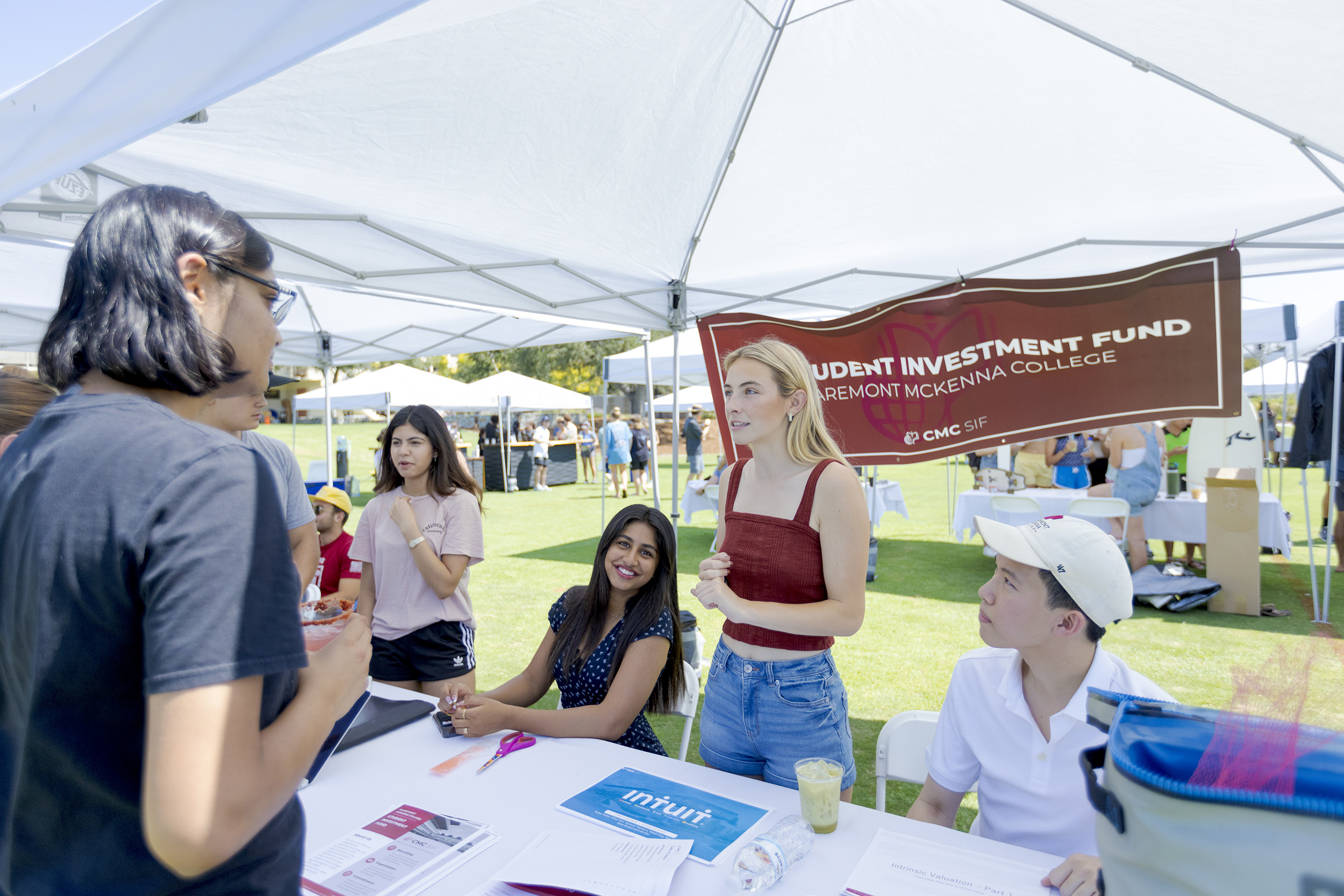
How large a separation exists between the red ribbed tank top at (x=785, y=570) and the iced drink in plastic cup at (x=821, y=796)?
500 millimetres

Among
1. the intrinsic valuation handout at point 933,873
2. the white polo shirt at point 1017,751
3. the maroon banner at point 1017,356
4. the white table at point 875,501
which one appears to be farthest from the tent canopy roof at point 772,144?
the white table at point 875,501

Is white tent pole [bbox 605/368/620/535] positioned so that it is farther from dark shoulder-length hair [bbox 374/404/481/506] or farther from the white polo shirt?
the white polo shirt

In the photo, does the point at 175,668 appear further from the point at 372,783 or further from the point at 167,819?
the point at 372,783

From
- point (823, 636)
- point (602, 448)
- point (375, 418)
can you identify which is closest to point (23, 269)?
point (823, 636)

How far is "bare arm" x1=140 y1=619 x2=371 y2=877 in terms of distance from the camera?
0.64 m

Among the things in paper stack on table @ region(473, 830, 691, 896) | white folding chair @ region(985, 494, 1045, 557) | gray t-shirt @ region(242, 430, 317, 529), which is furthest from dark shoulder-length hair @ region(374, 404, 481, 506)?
white folding chair @ region(985, 494, 1045, 557)

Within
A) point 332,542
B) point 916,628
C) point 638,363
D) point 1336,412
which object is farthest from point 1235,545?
point 332,542

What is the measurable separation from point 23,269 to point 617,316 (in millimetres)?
4190

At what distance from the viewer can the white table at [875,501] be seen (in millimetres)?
8156

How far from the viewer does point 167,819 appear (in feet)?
2.13

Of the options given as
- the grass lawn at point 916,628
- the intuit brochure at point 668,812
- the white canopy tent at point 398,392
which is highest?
the white canopy tent at point 398,392

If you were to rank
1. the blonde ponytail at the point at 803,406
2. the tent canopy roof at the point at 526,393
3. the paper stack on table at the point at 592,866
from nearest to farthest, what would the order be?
1. the paper stack on table at the point at 592,866
2. the blonde ponytail at the point at 803,406
3. the tent canopy roof at the point at 526,393

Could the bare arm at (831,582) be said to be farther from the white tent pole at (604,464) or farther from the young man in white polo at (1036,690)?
the white tent pole at (604,464)

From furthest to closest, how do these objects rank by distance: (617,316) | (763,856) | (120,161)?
1. (617,316)
2. (120,161)
3. (763,856)
